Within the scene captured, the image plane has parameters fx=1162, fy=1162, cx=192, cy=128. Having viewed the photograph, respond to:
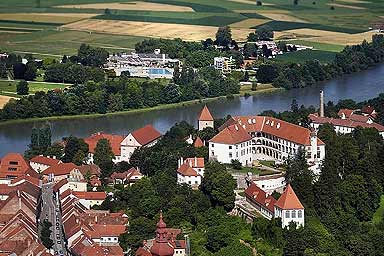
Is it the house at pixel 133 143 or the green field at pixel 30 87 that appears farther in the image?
the green field at pixel 30 87

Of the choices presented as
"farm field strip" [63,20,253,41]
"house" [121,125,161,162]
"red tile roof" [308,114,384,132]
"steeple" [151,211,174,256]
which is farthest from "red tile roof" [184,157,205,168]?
"farm field strip" [63,20,253,41]

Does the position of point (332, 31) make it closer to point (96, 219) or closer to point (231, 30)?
point (231, 30)

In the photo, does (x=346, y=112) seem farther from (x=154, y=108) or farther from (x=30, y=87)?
(x=30, y=87)

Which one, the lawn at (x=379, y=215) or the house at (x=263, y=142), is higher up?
the house at (x=263, y=142)

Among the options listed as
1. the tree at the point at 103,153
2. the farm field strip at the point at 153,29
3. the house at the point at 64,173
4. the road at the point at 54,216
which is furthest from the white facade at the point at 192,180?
the farm field strip at the point at 153,29

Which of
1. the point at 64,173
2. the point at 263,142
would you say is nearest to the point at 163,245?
the point at 64,173

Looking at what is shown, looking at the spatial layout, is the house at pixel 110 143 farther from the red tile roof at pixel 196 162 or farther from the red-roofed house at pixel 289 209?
the red-roofed house at pixel 289 209

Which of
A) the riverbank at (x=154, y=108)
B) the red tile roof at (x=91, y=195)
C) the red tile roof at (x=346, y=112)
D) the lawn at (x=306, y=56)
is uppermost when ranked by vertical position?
the red tile roof at (x=346, y=112)
